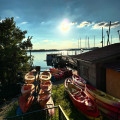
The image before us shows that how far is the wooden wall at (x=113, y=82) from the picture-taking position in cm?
752

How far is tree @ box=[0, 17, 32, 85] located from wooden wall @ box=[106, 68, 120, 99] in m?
11.9

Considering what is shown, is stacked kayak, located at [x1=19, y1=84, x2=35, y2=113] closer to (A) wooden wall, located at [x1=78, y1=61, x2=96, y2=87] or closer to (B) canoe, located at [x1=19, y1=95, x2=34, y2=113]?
(B) canoe, located at [x1=19, y1=95, x2=34, y2=113]

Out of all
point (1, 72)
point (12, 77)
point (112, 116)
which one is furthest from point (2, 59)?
point (112, 116)

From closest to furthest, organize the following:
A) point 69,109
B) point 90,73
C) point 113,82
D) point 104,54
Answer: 1. point 69,109
2. point 113,82
3. point 104,54
4. point 90,73

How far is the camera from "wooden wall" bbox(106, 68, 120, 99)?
24.7ft

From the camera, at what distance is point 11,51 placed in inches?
502

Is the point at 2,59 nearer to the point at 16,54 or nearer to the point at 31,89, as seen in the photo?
the point at 16,54

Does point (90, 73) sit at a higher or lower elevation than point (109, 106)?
higher

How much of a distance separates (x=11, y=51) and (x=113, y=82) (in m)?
12.5

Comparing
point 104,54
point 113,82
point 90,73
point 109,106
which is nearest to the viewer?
point 109,106

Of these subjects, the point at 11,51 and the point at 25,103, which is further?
the point at 11,51

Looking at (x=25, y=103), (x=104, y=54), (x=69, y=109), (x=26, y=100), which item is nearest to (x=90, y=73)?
(x=104, y=54)

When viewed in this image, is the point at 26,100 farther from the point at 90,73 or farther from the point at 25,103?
the point at 90,73

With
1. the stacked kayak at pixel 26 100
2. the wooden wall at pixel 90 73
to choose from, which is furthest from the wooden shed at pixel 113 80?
the stacked kayak at pixel 26 100
